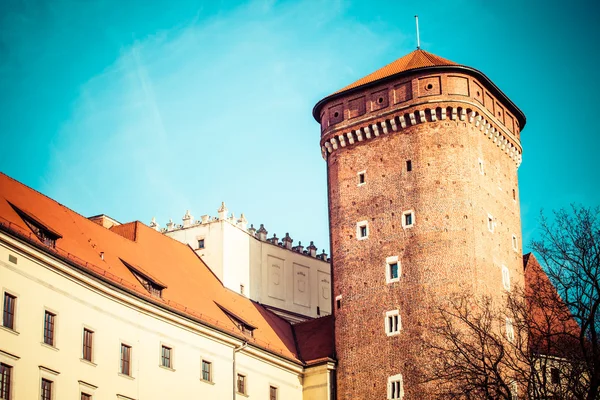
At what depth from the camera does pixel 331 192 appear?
64.6 m

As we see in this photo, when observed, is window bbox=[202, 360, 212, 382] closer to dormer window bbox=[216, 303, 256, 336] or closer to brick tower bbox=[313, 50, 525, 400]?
dormer window bbox=[216, 303, 256, 336]

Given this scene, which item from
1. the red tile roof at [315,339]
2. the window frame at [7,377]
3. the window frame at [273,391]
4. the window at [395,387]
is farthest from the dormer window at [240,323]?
the window frame at [7,377]

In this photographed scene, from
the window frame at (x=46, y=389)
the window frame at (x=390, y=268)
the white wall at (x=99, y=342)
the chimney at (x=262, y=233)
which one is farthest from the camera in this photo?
the chimney at (x=262, y=233)

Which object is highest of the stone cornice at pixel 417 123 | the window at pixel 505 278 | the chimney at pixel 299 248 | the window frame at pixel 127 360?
the stone cornice at pixel 417 123

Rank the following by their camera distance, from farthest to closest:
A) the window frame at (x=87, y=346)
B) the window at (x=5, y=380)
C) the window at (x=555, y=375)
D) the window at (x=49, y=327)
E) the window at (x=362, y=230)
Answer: the window at (x=362, y=230) → the window frame at (x=87, y=346) → the window at (x=49, y=327) → the window at (x=5, y=380) → the window at (x=555, y=375)

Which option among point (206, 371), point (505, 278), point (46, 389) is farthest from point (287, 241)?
point (46, 389)

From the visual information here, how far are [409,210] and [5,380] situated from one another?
1020 inches

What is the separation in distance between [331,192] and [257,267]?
8182mm

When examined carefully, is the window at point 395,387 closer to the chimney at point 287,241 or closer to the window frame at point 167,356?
the window frame at point 167,356

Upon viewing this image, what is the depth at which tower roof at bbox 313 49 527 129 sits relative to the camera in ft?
204

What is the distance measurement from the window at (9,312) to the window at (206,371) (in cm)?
1336

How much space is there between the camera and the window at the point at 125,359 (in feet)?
161

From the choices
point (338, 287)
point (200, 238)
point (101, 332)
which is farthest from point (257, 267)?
point (101, 332)

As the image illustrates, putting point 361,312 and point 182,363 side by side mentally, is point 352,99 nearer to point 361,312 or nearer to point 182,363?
point 361,312
